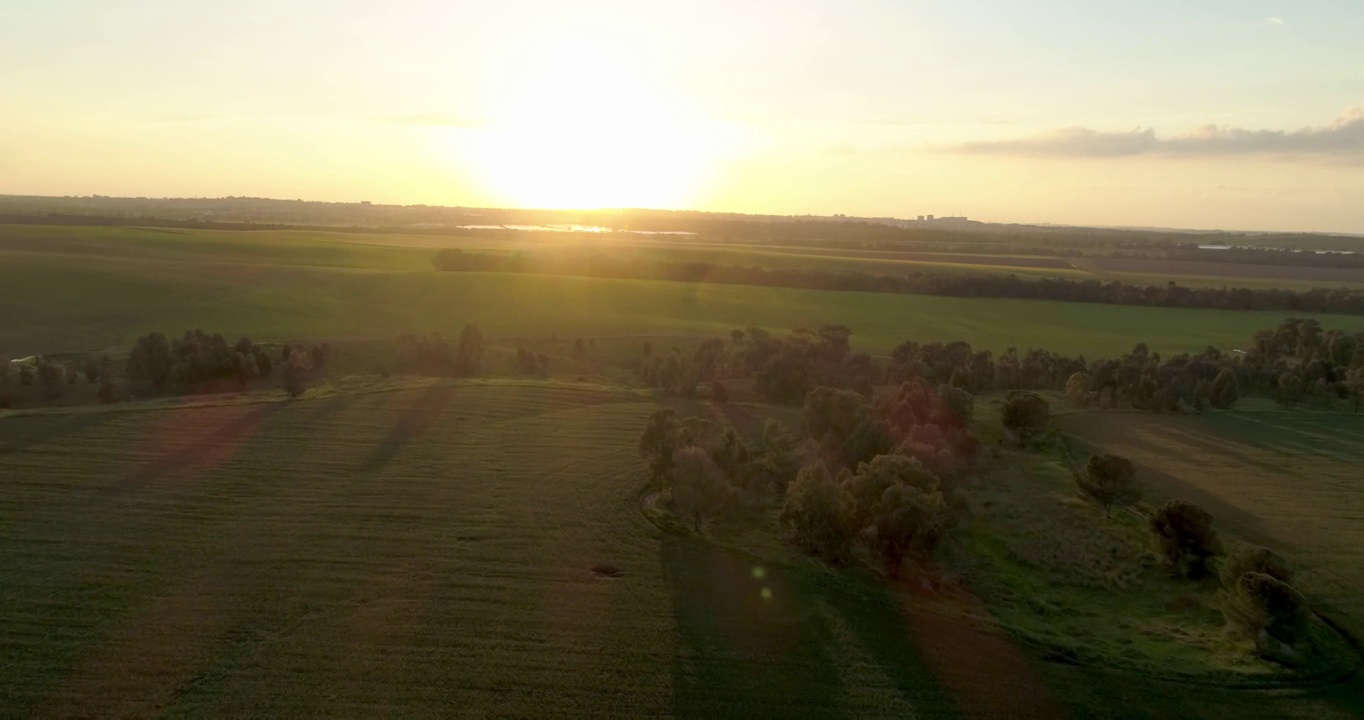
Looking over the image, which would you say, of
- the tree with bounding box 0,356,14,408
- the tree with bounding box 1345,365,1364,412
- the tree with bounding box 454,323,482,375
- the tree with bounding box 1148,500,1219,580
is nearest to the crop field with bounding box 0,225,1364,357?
the tree with bounding box 454,323,482,375

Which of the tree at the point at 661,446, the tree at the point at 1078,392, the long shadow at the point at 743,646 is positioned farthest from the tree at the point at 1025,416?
the long shadow at the point at 743,646

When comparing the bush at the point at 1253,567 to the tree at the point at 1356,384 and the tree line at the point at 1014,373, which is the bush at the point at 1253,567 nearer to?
the tree line at the point at 1014,373

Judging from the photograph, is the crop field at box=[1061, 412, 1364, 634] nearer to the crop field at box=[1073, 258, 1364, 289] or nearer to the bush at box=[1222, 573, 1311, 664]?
the bush at box=[1222, 573, 1311, 664]

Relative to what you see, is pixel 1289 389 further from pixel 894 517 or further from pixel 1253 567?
pixel 894 517

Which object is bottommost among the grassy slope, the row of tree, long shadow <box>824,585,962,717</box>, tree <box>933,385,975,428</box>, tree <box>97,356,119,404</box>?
long shadow <box>824,585,962,717</box>

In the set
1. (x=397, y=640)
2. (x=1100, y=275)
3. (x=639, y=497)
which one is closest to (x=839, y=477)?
(x=639, y=497)

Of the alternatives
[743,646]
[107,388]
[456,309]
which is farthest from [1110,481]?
[456,309]

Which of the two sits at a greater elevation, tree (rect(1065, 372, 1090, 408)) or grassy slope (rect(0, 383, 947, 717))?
tree (rect(1065, 372, 1090, 408))
